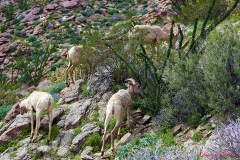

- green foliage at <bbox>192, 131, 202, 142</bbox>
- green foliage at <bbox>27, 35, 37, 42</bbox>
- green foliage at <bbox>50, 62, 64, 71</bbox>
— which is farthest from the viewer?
green foliage at <bbox>27, 35, 37, 42</bbox>

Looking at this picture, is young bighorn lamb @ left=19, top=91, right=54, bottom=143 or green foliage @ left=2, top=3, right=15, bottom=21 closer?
young bighorn lamb @ left=19, top=91, right=54, bottom=143

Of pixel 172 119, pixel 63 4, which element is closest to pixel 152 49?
pixel 172 119

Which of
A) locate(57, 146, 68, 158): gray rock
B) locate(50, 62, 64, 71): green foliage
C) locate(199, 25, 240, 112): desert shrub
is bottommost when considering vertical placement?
locate(50, 62, 64, 71): green foliage

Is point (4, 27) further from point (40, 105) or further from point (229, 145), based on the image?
point (229, 145)

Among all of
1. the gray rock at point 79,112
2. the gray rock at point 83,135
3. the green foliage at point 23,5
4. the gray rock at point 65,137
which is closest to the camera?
the gray rock at point 83,135

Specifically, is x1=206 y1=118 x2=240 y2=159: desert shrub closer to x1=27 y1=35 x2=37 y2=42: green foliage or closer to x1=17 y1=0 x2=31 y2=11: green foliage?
x1=27 y1=35 x2=37 y2=42: green foliage

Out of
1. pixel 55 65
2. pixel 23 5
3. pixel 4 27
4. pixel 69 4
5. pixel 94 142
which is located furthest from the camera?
pixel 23 5

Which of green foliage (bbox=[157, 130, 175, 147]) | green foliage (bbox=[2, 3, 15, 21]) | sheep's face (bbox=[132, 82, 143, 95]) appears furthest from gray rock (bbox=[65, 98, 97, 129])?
green foliage (bbox=[2, 3, 15, 21])

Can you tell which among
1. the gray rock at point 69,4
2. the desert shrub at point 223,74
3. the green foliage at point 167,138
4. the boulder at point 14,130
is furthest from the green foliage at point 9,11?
the desert shrub at point 223,74

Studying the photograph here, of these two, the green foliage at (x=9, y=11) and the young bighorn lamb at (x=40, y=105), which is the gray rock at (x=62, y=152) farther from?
the green foliage at (x=9, y=11)

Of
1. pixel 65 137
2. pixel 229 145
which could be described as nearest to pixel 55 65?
pixel 65 137

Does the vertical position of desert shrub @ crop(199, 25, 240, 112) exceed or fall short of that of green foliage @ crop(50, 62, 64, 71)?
it exceeds it

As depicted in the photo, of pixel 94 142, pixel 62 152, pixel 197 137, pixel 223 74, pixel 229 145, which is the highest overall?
pixel 229 145

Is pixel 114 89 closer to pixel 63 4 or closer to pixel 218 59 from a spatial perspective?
pixel 218 59
